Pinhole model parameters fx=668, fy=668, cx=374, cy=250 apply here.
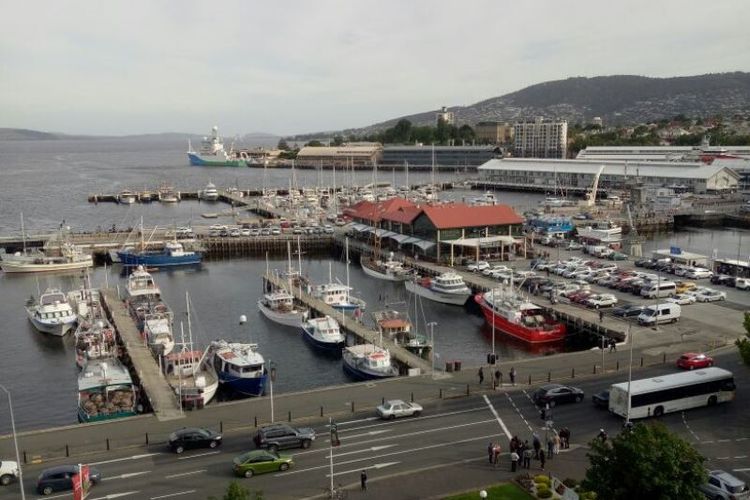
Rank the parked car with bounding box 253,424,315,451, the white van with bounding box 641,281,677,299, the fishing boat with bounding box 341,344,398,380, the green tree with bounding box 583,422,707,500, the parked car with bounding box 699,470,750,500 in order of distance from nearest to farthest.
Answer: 1. the green tree with bounding box 583,422,707,500
2. the parked car with bounding box 699,470,750,500
3. the parked car with bounding box 253,424,315,451
4. the fishing boat with bounding box 341,344,398,380
5. the white van with bounding box 641,281,677,299

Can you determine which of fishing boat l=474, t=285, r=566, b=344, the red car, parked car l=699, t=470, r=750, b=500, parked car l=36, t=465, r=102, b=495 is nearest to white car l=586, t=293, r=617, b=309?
fishing boat l=474, t=285, r=566, b=344

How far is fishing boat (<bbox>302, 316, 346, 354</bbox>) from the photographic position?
139 ft

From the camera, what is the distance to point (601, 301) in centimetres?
4644

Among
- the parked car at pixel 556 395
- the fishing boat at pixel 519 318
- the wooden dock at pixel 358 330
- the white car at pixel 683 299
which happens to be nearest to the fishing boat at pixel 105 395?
the wooden dock at pixel 358 330

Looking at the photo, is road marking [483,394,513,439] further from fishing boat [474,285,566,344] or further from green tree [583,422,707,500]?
fishing boat [474,285,566,344]

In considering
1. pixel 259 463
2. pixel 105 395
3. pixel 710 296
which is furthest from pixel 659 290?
pixel 105 395

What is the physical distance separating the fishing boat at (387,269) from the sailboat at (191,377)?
26960 mm

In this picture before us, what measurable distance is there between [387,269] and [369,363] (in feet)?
89.2

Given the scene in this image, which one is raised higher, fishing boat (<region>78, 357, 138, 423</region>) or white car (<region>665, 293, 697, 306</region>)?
white car (<region>665, 293, 697, 306</region>)

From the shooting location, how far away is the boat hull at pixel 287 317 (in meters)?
47.6

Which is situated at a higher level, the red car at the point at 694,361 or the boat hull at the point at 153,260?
the red car at the point at 694,361

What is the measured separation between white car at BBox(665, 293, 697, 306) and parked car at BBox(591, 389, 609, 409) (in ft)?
63.8

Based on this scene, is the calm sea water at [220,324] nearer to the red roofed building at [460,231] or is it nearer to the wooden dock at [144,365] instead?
the wooden dock at [144,365]

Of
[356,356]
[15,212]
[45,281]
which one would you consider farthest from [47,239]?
[356,356]
